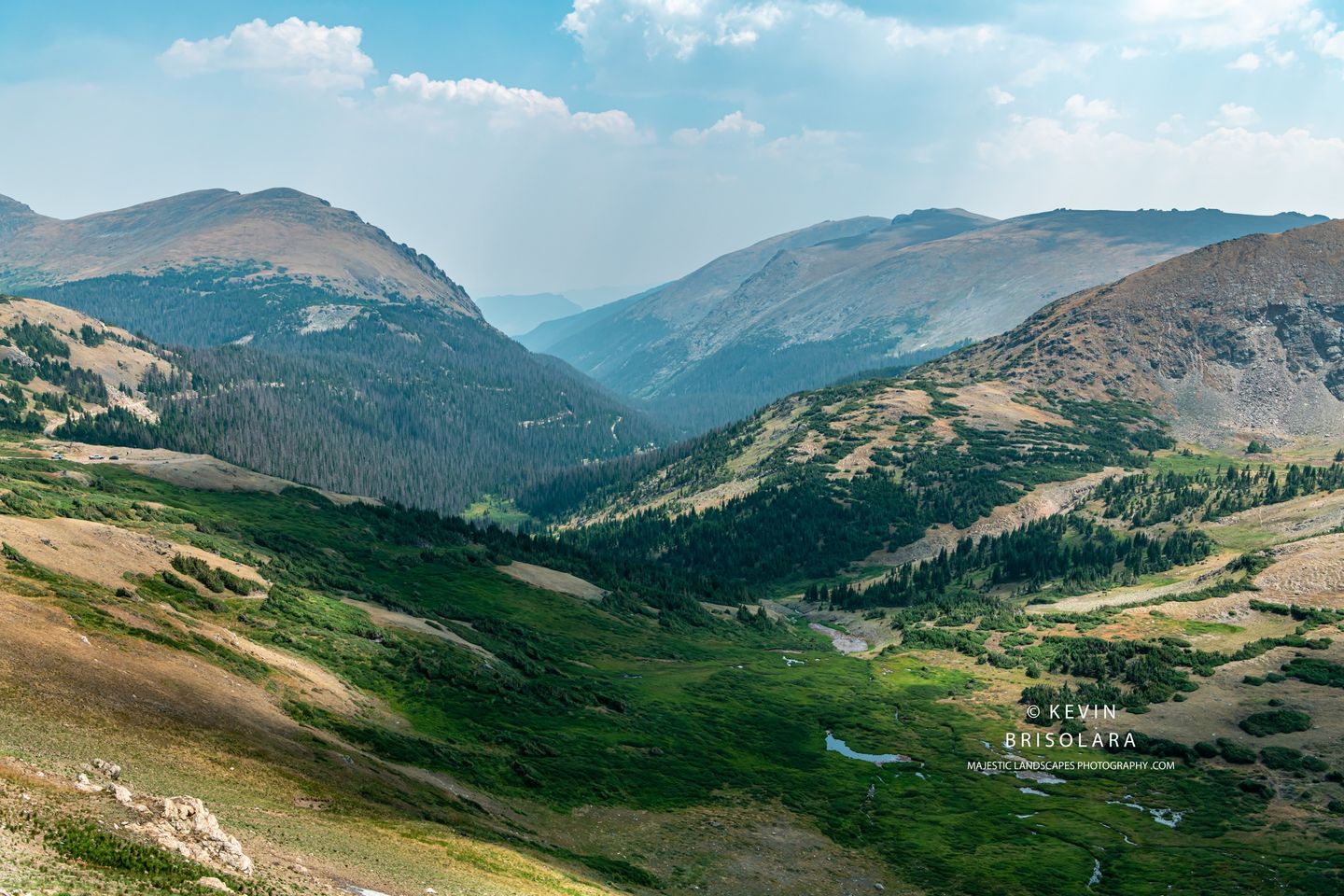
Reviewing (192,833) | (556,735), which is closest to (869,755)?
(556,735)

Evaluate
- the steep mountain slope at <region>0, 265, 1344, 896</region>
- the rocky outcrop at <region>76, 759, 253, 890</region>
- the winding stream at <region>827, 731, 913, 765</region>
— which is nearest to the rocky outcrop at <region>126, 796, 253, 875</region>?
the rocky outcrop at <region>76, 759, 253, 890</region>

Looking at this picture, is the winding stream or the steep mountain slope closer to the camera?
the steep mountain slope

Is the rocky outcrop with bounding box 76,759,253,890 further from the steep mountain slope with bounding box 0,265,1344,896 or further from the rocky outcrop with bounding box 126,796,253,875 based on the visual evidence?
the steep mountain slope with bounding box 0,265,1344,896

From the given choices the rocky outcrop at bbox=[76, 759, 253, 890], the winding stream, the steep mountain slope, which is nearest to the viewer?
the rocky outcrop at bbox=[76, 759, 253, 890]

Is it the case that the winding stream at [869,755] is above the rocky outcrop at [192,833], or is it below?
below

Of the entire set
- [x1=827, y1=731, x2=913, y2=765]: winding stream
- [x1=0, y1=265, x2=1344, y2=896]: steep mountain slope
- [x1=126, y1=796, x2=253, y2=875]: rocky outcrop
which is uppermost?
[x1=126, y1=796, x2=253, y2=875]: rocky outcrop

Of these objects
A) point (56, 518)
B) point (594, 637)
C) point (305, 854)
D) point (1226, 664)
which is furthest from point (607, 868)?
point (1226, 664)

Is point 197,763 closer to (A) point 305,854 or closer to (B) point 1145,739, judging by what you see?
(A) point 305,854

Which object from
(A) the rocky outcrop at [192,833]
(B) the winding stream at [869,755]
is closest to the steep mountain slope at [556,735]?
(A) the rocky outcrop at [192,833]

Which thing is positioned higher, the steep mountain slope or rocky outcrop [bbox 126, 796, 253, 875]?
rocky outcrop [bbox 126, 796, 253, 875]

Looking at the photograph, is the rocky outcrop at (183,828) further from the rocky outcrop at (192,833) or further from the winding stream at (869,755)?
the winding stream at (869,755)

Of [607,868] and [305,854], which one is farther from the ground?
[305,854]
